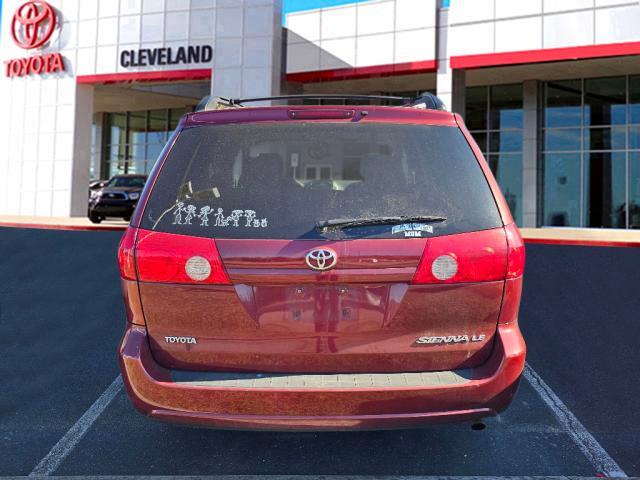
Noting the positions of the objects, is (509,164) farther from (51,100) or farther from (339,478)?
(339,478)

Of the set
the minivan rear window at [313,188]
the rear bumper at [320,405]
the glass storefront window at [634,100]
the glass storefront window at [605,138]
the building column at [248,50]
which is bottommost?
the rear bumper at [320,405]

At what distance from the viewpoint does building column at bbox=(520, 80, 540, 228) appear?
21.6 m

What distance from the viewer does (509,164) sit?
22578mm

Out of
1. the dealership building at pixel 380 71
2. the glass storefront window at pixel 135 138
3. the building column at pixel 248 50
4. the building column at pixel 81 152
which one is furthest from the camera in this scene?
the glass storefront window at pixel 135 138

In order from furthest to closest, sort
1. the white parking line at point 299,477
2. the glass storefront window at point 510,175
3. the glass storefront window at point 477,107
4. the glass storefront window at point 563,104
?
the glass storefront window at point 477,107 → the glass storefront window at point 510,175 → the glass storefront window at point 563,104 → the white parking line at point 299,477

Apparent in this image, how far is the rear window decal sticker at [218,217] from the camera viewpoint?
104 inches

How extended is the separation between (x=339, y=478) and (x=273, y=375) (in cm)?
76

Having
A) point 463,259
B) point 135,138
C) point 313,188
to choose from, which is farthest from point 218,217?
point 135,138

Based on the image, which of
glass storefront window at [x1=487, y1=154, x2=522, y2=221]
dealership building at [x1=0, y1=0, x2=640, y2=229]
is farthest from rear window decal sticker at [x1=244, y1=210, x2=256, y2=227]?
glass storefront window at [x1=487, y1=154, x2=522, y2=221]

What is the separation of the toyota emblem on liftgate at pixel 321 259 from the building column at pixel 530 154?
67.6ft

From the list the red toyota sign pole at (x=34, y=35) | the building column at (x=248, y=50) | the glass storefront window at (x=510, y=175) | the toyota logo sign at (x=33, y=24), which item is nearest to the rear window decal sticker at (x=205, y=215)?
the building column at (x=248, y=50)

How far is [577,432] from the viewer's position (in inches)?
144

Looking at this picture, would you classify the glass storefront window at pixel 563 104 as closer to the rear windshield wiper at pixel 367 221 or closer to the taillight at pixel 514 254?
the taillight at pixel 514 254

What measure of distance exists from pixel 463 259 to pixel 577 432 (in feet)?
5.86
